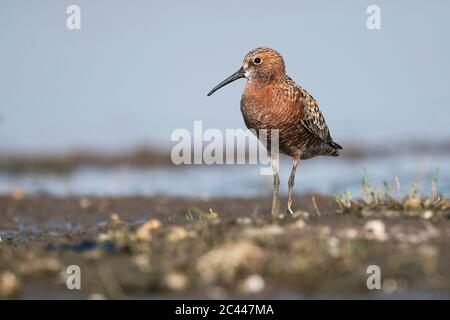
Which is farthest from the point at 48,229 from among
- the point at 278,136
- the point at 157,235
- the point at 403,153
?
the point at 403,153

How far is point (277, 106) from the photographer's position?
1023 centimetres

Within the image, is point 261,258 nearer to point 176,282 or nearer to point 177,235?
point 176,282

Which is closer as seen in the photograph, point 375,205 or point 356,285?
point 356,285

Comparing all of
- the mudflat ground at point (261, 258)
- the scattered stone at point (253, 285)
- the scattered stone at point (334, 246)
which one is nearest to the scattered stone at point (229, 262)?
the mudflat ground at point (261, 258)

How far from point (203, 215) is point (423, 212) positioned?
2.26 m

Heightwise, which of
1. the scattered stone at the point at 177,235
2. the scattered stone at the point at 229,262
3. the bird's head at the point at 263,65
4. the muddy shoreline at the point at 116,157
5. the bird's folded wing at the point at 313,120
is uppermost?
the bird's head at the point at 263,65

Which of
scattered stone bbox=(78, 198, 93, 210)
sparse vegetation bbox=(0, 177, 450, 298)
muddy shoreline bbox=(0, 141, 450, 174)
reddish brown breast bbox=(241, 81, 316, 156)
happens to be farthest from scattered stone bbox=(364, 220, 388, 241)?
muddy shoreline bbox=(0, 141, 450, 174)

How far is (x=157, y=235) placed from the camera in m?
7.39

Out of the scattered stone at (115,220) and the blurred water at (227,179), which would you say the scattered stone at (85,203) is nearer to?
the scattered stone at (115,220)

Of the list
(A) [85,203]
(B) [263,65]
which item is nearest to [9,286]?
(B) [263,65]

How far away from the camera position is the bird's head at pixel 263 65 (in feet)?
34.5

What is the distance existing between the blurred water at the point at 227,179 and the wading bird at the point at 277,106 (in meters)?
3.85

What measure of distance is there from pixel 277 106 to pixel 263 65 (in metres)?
0.68

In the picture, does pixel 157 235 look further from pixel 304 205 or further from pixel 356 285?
pixel 304 205
